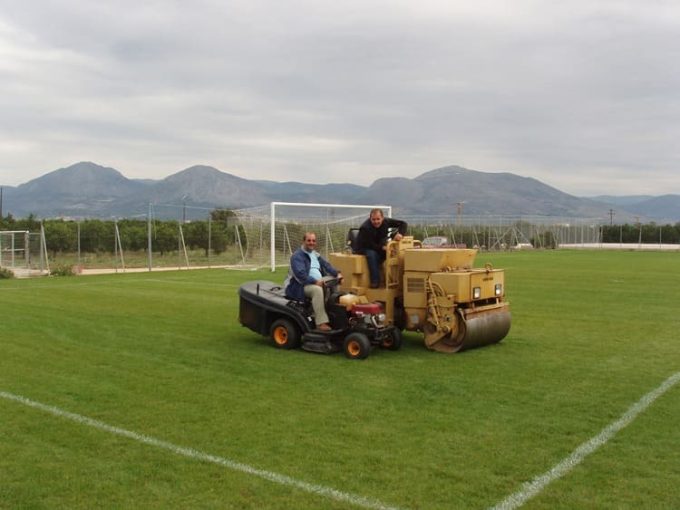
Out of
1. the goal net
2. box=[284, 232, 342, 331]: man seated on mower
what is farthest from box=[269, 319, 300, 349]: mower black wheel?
the goal net

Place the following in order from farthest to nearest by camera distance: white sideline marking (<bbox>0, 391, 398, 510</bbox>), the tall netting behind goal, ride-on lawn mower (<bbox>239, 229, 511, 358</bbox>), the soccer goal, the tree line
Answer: the tree line, the tall netting behind goal, the soccer goal, ride-on lawn mower (<bbox>239, 229, 511, 358</bbox>), white sideline marking (<bbox>0, 391, 398, 510</bbox>)

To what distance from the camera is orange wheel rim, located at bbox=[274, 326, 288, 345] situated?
1040cm

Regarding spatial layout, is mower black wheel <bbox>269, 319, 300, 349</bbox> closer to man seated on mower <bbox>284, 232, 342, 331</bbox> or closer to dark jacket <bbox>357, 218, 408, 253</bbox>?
man seated on mower <bbox>284, 232, 342, 331</bbox>

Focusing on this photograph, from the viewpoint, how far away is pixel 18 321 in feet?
42.5

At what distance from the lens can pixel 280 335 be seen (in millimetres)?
10453

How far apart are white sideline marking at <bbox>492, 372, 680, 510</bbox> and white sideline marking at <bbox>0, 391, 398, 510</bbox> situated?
2.86 feet

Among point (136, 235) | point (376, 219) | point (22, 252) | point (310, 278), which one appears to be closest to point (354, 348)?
point (310, 278)

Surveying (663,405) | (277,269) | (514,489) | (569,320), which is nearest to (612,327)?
(569,320)

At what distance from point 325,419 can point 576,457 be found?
7.29 feet

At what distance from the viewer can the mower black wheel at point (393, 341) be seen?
10273 millimetres

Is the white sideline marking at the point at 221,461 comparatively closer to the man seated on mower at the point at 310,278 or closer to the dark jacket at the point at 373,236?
the man seated on mower at the point at 310,278

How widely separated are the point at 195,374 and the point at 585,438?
14.9 feet

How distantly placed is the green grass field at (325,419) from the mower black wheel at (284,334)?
268 millimetres

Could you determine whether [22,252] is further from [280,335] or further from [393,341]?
[393,341]
